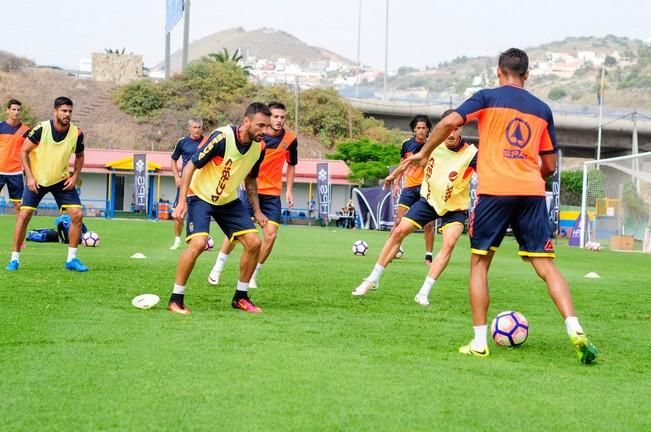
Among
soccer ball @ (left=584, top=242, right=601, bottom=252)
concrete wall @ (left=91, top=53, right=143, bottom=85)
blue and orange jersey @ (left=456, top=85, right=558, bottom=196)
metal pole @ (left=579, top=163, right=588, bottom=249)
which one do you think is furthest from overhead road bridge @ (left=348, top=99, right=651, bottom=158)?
blue and orange jersey @ (left=456, top=85, right=558, bottom=196)

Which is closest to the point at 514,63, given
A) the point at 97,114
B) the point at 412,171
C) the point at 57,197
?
the point at 412,171

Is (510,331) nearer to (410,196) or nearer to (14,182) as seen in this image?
(410,196)

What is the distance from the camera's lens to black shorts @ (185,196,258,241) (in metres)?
9.62

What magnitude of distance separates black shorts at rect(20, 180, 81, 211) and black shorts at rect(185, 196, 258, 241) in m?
3.97

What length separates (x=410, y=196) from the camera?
14.5 meters

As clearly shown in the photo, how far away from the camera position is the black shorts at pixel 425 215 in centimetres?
1226

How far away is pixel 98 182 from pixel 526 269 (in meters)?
50.9

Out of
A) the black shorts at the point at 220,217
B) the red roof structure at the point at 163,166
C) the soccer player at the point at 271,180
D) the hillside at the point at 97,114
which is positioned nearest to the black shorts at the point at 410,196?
the soccer player at the point at 271,180

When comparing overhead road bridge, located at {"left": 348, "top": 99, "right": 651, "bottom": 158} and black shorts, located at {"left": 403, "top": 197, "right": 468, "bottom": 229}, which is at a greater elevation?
overhead road bridge, located at {"left": 348, "top": 99, "right": 651, "bottom": 158}

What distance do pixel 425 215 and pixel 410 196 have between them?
2.14 m

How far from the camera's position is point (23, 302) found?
9609mm

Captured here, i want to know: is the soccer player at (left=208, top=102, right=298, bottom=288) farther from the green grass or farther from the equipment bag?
the equipment bag

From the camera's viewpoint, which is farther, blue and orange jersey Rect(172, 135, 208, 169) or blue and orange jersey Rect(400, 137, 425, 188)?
blue and orange jersey Rect(172, 135, 208, 169)

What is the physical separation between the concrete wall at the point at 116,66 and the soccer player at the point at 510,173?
10006 cm
